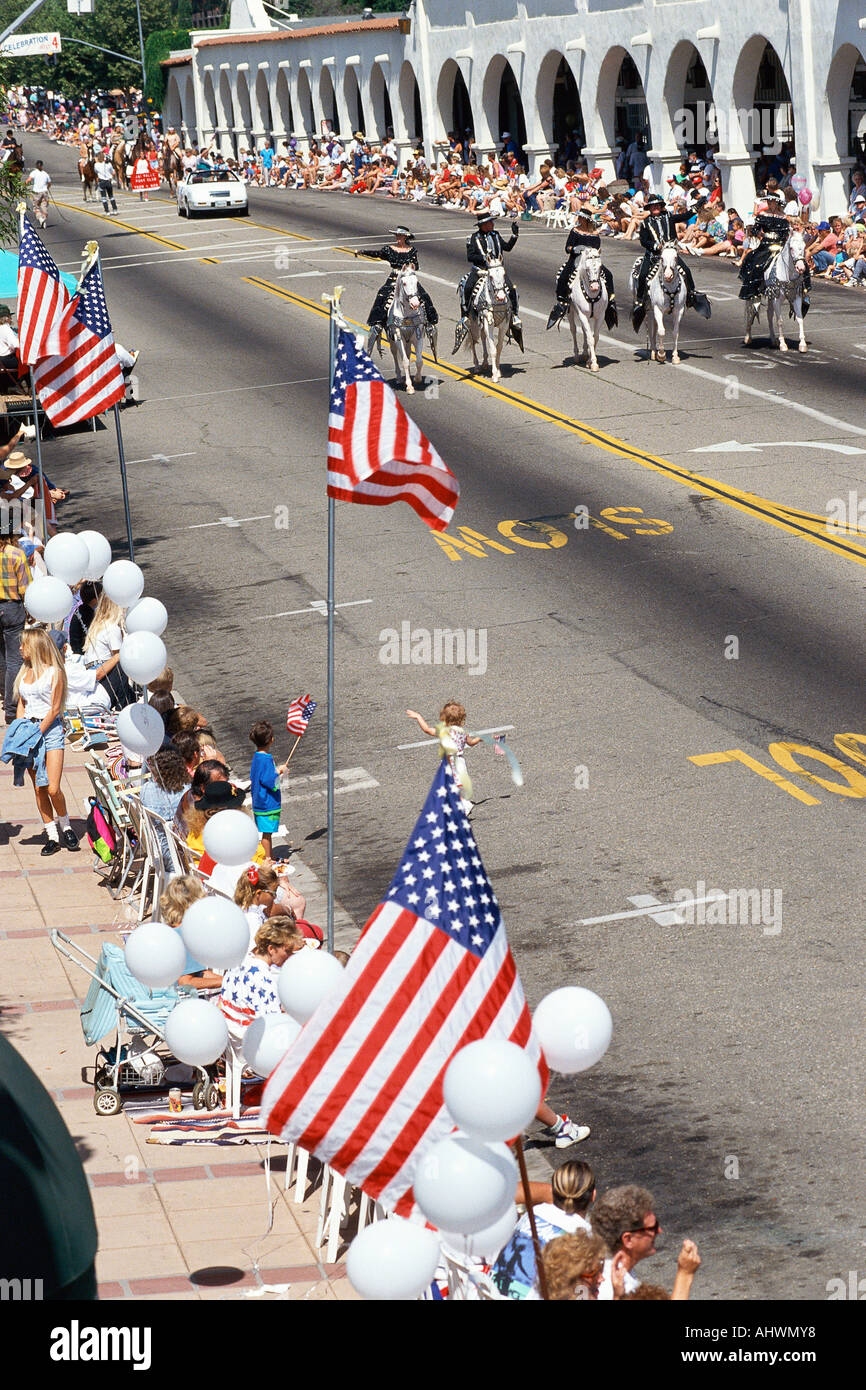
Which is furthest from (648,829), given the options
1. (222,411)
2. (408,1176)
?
(222,411)

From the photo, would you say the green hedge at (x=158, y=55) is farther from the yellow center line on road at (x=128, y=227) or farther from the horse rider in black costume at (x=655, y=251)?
the horse rider in black costume at (x=655, y=251)

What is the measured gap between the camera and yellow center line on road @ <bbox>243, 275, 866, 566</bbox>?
18594 millimetres

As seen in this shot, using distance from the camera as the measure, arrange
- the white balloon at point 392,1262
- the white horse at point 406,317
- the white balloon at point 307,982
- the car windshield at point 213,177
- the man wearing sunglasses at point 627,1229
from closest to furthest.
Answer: the white balloon at point 392,1262, the man wearing sunglasses at point 627,1229, the white balloon at point 307,982, the white horse at point 406,317, the car windshield at point 213,177

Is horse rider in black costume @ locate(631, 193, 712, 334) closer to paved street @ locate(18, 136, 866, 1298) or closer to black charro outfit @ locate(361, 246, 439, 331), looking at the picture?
paved street @ locate(18, 136, 866, 1298)

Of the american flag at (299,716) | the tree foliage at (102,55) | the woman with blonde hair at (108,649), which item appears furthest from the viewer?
the tree foliage at (102,55)

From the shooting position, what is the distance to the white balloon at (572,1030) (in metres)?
6.35

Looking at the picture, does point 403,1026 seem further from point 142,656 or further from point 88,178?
point 88,178

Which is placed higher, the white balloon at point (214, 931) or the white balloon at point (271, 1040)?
the white balloon at point (214, 931)

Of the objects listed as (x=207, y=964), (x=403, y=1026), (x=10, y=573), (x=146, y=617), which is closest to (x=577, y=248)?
(x=10, y=573)

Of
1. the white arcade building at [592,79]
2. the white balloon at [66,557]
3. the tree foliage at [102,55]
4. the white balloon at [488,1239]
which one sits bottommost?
the white balloon at [488,1239]

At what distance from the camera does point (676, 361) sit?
2775 cm

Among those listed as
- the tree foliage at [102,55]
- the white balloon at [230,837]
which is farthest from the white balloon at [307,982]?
the tree foliage at [102,55]

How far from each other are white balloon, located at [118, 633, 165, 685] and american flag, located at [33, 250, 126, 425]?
550 cm

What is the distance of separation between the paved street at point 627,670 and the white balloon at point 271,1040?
6.12 feet
